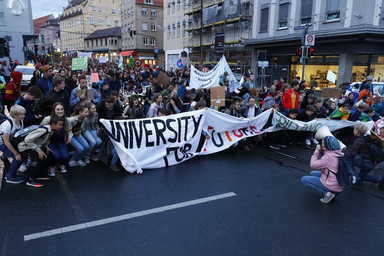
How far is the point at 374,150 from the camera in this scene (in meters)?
5.43

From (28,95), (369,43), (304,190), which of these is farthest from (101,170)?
(369,43)

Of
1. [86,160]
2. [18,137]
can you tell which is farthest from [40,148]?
[86,160]

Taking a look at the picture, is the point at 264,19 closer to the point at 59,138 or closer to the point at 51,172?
the point at 59,138

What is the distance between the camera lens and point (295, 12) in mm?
22938

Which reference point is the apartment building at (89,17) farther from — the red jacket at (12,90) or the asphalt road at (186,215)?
the asphalt road at (186,215)

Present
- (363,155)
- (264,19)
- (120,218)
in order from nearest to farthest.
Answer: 1. (120,218)
2. (363,155)
3. (264,19)

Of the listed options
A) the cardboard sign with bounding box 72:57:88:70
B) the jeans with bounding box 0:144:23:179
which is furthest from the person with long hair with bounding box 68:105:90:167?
the cardboard sign with bounding box 72:57:88:70

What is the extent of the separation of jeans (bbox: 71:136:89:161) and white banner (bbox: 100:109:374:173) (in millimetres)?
678

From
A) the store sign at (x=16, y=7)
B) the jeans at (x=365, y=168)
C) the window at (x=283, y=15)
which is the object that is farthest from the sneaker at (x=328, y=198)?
the store sign at (x=16, y=7)

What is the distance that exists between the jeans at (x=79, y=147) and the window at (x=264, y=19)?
923 inches

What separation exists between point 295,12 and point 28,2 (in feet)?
143

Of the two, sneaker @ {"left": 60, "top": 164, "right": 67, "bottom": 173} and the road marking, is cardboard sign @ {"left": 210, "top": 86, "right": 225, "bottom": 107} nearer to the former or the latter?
the road marking

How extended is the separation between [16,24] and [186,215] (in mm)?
53002

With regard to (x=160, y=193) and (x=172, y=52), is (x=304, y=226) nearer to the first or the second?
(x=160, y=193)
